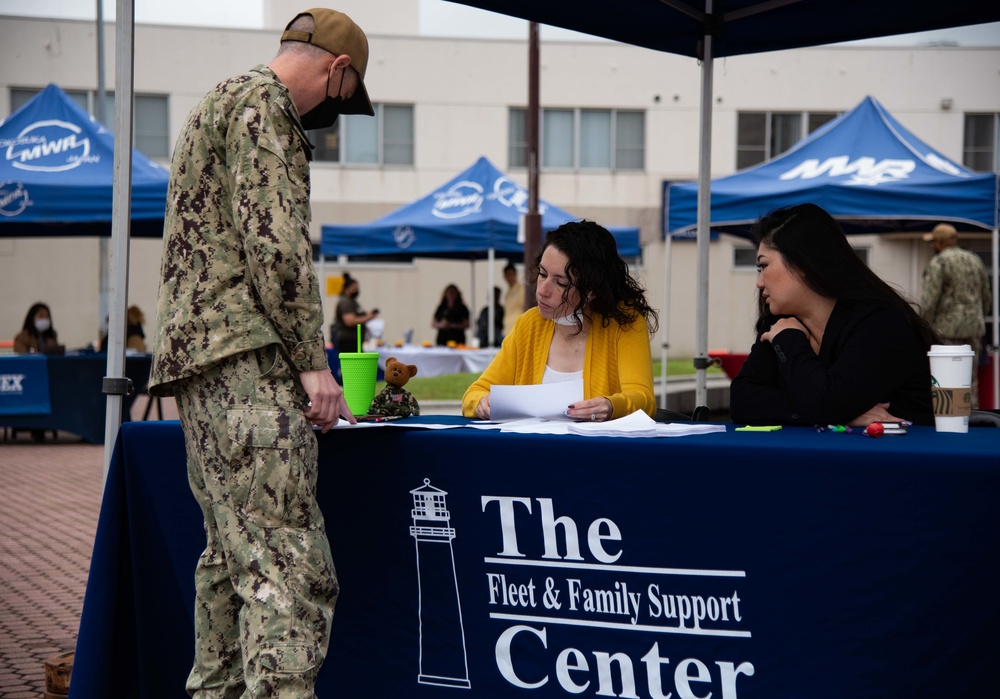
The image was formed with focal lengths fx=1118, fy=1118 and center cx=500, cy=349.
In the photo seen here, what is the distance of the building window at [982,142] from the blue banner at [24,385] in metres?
23.0

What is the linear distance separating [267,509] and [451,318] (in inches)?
571

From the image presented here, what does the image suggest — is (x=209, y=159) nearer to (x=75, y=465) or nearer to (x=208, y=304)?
(x=208, y=304)

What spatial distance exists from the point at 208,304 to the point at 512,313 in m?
12.4

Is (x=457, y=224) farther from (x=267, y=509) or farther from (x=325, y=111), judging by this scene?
(x=267, y=509)

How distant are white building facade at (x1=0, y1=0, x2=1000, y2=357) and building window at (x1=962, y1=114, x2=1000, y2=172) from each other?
0.05m

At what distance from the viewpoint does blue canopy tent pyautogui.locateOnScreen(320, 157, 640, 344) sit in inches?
582

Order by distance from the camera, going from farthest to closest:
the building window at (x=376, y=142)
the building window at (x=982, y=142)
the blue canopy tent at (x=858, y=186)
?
the building window at (x=982, y=142) → the building window at (x=376, y=142) → the blue canopy tent at (x=858, y=186)

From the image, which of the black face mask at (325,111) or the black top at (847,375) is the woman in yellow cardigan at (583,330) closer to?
the black top at (847,375)

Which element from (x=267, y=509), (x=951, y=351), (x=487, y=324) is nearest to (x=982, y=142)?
(x=487, y=324)

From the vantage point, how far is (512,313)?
49.7 feet

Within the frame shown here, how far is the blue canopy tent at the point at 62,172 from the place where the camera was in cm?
1024

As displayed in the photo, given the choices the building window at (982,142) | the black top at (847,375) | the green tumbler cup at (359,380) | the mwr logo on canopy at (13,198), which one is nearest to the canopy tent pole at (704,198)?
the black top at (847,375)

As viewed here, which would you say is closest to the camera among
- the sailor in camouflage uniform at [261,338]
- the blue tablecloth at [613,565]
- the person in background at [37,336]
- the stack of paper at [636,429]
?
the blue tablecloth at [613,565]

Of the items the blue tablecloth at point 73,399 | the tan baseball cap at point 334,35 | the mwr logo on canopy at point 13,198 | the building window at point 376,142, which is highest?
the building window at point 376,142
